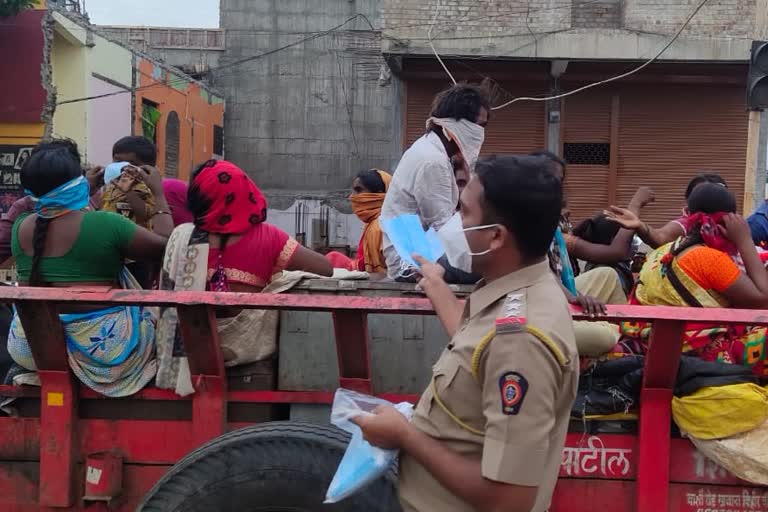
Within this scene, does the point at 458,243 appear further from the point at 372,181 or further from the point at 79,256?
the point at 372,181

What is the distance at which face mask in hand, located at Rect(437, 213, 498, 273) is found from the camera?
167 cm

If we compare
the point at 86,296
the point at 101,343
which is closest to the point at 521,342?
the point at 86,296

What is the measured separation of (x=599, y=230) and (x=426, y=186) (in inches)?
54.8

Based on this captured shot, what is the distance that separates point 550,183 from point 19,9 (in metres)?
Result: 14.5

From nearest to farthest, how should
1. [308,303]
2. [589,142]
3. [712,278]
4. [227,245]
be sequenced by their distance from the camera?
[308,303], [712,278], [227,245], [589,142]

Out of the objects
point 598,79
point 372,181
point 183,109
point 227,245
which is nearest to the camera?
point 227,245

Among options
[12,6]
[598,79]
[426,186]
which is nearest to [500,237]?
[426,186]

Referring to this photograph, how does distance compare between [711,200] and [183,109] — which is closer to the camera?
[711,200]

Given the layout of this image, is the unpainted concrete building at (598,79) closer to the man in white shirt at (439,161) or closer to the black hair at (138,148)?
the man in white shirt at (439,161)

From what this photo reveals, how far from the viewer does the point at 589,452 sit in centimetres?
252

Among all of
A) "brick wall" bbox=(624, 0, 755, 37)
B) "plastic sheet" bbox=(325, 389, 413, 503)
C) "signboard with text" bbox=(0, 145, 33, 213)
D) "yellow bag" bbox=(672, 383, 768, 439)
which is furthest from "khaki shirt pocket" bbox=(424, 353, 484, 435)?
"signboard with text" bbox=(0, 145, 33, 213)

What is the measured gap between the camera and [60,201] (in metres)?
2.94

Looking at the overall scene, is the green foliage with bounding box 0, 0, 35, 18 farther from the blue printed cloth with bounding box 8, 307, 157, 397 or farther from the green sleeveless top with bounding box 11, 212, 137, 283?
the blue printed cloth with bounding box 8, 307, 157, 397

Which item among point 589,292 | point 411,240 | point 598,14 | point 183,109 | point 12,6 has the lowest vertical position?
point 589,292
